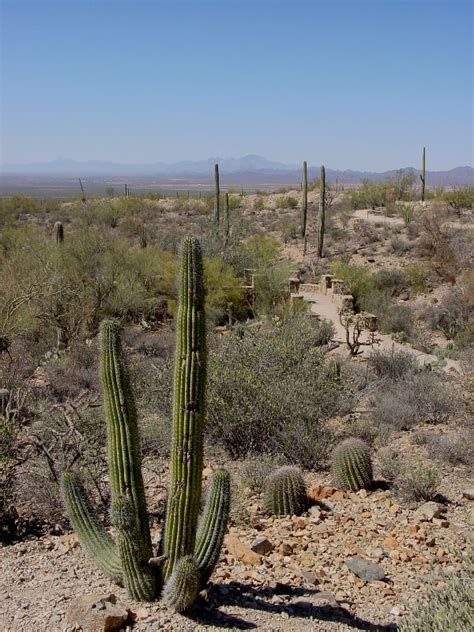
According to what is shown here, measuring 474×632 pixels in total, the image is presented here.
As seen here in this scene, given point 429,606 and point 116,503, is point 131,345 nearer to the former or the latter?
point 116,503

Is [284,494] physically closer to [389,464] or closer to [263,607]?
[389,464]

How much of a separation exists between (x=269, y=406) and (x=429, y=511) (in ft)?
8.44

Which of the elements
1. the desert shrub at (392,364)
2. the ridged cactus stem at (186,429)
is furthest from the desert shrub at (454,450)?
the ridged cactus stem at (186,429)

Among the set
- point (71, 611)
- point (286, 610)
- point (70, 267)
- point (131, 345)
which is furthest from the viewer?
point (70, 267)

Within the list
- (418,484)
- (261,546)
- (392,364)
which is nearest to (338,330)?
(392,364)

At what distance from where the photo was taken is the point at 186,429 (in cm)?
519

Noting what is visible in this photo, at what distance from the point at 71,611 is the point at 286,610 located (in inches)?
64.6

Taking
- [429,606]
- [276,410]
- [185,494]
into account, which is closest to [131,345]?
[276,410]

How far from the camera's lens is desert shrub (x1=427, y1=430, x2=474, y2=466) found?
868 centimetres

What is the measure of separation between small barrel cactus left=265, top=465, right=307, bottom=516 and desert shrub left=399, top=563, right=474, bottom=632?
103 inches

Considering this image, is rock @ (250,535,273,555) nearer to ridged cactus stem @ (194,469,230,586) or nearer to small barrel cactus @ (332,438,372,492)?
ridged cactus stem @ (194,469,230,586)

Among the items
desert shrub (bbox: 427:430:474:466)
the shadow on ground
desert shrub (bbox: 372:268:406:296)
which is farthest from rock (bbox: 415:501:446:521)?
desert shrub (bbox: 372:268:406:296)

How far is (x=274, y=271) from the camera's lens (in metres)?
20.3

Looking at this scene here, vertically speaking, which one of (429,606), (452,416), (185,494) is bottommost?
Answer: (452,416)
